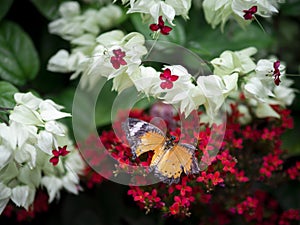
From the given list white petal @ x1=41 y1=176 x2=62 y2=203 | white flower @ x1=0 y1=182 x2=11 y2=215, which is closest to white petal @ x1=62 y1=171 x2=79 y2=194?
white petal @ x1=41 y1=176 x2=62 y2=203

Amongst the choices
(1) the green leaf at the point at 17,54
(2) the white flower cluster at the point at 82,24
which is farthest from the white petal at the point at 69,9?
(1) the green leaf at the point at 17,54

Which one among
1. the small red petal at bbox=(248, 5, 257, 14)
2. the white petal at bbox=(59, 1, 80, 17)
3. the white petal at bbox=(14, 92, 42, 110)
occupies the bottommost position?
the white petal at bbox=(59, 1, 80, 17)

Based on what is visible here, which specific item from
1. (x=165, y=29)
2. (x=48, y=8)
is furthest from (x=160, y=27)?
(x=48, y=8)

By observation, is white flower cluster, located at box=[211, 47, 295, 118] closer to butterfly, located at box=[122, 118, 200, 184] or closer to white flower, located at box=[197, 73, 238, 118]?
white flower, located at box=[197, 73, 238, 118]

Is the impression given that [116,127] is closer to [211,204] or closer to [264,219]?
[211,204]

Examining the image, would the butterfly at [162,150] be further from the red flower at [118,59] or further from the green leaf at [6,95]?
the green leaf at [6,95]

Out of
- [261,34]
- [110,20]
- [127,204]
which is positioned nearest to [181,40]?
[110,20]

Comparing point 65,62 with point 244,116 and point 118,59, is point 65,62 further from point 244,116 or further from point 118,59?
point 244,116

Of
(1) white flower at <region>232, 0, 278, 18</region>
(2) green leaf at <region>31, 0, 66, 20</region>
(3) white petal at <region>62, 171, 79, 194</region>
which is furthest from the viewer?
(2) green leaf at <region>31, 0, 66, 20</region>
